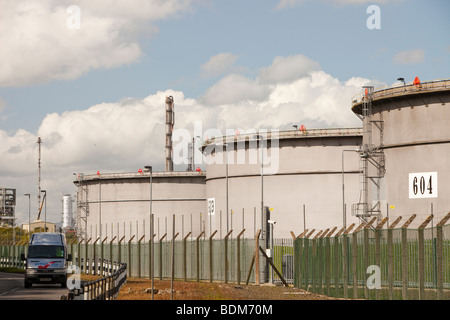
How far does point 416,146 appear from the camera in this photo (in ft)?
181

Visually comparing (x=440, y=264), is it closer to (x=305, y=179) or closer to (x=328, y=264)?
(x=328, y=264)

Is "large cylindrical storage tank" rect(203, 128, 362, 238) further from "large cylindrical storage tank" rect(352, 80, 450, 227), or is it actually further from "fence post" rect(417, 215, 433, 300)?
"fence post" rect(417, 215, 433, 300)

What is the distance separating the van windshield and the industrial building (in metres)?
10.6

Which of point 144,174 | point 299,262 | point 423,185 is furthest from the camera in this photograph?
point 144,174

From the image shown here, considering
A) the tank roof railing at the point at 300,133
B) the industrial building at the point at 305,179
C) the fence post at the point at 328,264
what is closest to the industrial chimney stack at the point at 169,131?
the industrial building at the point at 305,179

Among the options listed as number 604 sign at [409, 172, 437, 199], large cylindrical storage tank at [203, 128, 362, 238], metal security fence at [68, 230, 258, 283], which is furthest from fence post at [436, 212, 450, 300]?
large cylindrical storage tank at [203, 128, 362, 238]

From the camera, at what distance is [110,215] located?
4451 inches

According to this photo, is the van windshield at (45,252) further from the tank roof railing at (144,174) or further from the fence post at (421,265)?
the tank roof railing at (144,174)

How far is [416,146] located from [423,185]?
9.08ft

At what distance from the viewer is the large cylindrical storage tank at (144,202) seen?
107562mm

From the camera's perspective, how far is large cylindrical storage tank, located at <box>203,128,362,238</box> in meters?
73.7

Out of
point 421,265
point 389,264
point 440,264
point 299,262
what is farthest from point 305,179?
point 440,264
